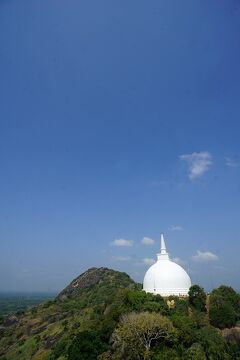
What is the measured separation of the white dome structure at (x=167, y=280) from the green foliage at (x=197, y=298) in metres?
4.90

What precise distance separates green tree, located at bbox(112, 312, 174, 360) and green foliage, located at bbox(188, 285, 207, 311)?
1751 cm

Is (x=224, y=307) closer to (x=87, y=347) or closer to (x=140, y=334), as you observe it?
(x=140, y=334)

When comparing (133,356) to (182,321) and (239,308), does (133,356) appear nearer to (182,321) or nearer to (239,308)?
(182,321)

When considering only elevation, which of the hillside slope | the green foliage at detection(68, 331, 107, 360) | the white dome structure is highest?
the white dome structure

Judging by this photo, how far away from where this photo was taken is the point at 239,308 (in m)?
60.7

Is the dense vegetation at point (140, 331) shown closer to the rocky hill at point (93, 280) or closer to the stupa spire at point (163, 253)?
the stupa spire at point (163, 253)

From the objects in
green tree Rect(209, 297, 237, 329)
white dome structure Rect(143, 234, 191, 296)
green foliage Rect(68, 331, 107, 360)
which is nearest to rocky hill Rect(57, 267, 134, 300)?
white dome structure Rect(143, 234, 191, 296)

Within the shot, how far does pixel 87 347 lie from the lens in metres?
44.7

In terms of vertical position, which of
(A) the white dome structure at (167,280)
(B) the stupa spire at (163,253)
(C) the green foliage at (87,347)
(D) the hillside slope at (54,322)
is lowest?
(C) the green foliage at (87,347)

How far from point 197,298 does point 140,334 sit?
20997mm

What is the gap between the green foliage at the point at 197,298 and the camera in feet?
196

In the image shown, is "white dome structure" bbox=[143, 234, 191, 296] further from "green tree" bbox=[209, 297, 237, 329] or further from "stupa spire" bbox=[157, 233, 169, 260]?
"green tree" bbox=[209, 297, 237, 329]

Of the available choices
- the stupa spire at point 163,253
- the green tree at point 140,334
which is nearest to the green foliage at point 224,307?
the stupa spire at point 163,253

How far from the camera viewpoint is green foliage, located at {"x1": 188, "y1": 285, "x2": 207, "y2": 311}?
5988cm
